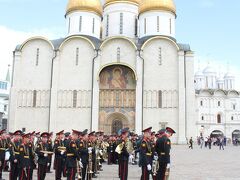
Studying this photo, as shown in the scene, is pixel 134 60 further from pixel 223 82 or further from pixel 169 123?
pixel 223 82

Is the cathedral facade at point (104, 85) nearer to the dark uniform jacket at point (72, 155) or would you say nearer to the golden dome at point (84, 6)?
the golden dome at point (84, 6)

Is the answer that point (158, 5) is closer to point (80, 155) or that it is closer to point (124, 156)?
point (124, 156)

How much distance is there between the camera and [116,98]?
97.2ft

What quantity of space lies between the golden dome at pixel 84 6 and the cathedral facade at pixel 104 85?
4863 mm

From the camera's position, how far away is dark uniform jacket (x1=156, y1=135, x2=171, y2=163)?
23.3 feet

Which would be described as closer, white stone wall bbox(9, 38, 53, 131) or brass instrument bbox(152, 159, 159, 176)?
brass instrument bbox(152, 159, 159, 176)

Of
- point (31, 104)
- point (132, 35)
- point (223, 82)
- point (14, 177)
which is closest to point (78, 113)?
point (31, 104)

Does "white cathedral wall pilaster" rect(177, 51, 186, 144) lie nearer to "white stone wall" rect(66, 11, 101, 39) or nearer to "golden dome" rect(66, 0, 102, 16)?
"white stone wall" rect(66, 11, 101, 39)

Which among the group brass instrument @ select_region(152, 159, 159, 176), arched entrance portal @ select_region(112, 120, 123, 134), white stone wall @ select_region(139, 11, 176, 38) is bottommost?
brass instrument @ select_region(152, 159, 159, 176)

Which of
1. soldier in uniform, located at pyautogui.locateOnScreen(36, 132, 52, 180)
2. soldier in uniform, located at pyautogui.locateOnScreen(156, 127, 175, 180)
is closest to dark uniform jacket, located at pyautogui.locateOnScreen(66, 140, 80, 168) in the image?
soldier in uniform, located at pyautogui.locateOnScreen(36, 132, 52, 180)

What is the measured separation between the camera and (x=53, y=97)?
29.5 metres

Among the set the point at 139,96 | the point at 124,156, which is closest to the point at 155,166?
the point at 124,156

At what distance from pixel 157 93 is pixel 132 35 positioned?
30.0ft

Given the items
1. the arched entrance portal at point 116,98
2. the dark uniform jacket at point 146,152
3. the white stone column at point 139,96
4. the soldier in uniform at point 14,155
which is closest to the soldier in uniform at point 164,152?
the dark uniform jacket at point 146,152
